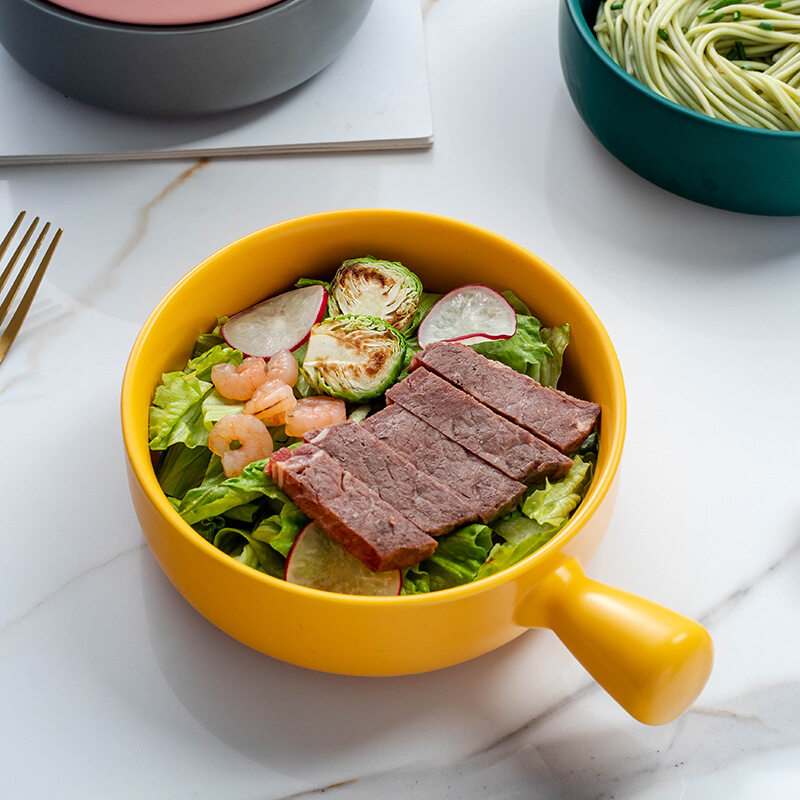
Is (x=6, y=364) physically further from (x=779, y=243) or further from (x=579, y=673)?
(x=779, y=243)

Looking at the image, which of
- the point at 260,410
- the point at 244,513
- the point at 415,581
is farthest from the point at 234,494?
the point at 415,581

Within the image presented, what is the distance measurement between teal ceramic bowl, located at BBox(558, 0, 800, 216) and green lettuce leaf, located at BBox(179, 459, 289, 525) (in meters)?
0.91

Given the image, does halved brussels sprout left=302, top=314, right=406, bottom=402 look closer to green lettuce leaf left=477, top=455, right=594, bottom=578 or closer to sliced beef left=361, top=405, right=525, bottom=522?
sliced beef left=361, top=405, right=525, bottom=522

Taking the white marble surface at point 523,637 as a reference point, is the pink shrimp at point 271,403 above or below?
above

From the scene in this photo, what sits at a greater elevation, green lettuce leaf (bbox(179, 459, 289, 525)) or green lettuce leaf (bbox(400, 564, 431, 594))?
green lettuce leaf (bbox(179, 459, 289, 525))

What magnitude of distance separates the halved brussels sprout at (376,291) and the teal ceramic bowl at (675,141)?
0.52 metres

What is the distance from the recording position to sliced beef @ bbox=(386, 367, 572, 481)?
1223mm

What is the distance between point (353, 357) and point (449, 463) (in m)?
0.21

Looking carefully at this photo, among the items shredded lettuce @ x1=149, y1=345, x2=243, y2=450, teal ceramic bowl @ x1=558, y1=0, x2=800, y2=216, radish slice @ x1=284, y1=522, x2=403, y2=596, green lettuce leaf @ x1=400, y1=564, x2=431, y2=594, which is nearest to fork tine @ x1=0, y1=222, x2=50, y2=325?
shredded lettuce @ x1=149, y1=345, x2=243, y2=450

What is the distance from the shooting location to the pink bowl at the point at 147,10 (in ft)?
4.98

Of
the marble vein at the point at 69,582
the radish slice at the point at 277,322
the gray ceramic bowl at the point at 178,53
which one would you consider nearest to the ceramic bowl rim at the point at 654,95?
the gray ceramic bowl at the point at 178,53

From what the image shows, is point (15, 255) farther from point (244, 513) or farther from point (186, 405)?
point (244, 513)

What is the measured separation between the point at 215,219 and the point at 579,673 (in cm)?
103

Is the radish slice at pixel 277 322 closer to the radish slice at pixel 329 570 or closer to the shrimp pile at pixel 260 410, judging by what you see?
the shrimp pile at pixel 260 410
